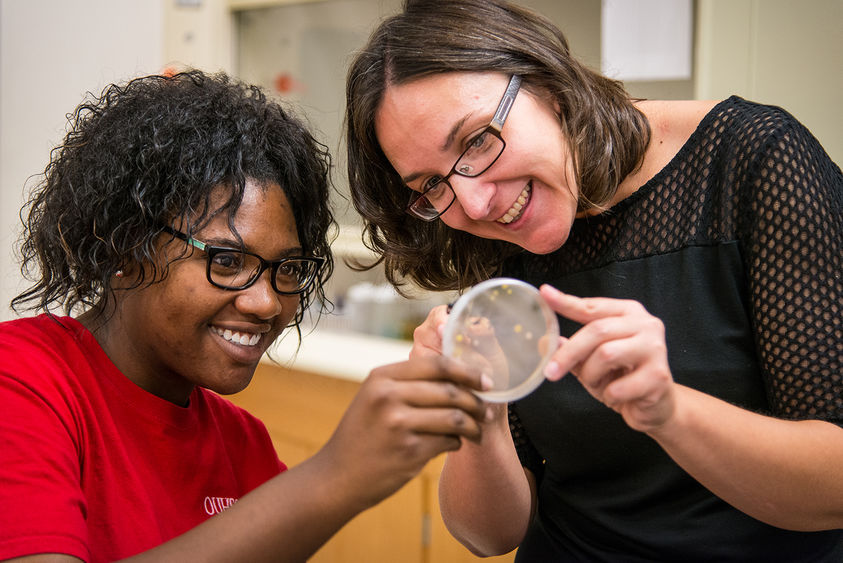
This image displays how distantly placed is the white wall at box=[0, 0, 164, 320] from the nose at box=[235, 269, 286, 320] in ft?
6.78

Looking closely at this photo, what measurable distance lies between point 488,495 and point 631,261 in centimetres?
41

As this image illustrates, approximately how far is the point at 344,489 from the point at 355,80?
0.69m

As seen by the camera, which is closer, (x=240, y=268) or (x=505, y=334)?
(x=505, y=334)

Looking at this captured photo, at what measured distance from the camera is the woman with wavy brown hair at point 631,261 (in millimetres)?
912

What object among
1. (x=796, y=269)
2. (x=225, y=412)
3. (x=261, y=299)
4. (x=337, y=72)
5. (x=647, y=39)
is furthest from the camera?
(x=337, y=72)

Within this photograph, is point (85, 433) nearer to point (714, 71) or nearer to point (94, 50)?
point (714, 71)

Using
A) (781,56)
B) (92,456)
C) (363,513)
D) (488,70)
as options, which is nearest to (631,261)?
(488,70)

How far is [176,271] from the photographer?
1.01 meters

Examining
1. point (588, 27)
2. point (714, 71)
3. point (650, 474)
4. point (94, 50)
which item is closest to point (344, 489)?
point (650, 474)

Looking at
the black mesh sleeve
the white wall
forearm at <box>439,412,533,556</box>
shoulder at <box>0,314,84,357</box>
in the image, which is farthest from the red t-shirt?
the white wall

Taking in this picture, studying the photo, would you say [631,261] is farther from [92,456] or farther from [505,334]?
[92,456]

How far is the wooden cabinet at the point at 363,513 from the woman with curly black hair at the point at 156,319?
918 millimetres

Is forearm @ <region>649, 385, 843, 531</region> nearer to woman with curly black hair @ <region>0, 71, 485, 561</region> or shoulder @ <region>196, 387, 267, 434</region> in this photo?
woman with curly black hair @ <region>0, 71, 485, 561</region>

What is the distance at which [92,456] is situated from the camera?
3.13 ft
